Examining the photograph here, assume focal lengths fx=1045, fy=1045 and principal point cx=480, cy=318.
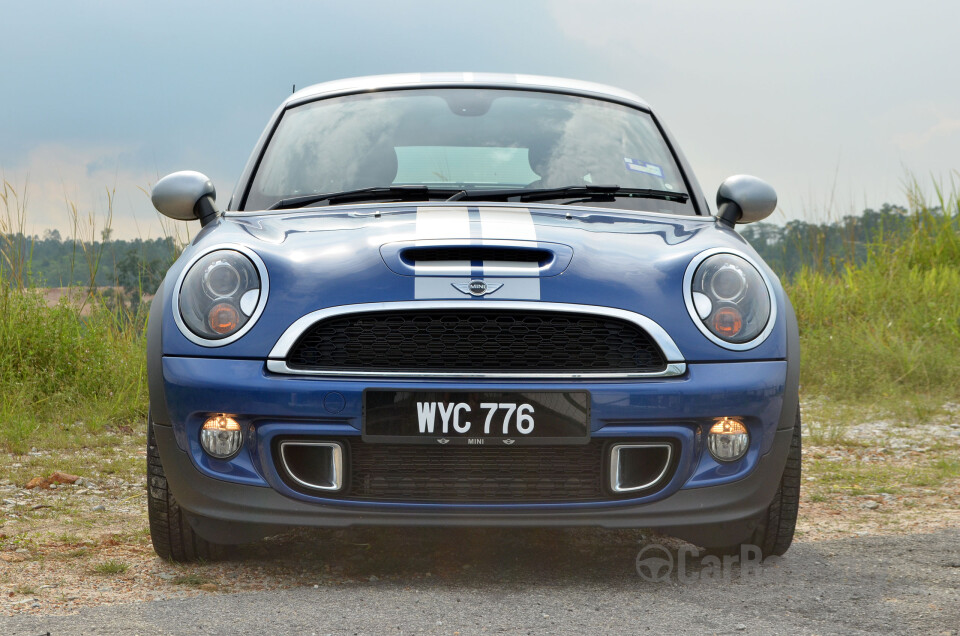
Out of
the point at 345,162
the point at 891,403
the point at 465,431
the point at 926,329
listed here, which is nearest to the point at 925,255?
the point at 926,329

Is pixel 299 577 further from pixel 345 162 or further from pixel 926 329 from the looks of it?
pixel 926 329

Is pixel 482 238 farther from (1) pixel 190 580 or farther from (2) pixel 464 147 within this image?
(1) pixel 190 580

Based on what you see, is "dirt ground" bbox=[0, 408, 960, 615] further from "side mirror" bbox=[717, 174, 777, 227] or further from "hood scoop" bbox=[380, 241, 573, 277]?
"side mirror" bbox=[717, 174, 777, 227]

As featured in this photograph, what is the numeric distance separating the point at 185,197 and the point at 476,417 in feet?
4.53

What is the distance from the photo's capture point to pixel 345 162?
3.54 meters

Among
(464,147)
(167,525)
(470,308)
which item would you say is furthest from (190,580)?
(464,147)

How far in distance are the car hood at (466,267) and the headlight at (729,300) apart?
3 cm

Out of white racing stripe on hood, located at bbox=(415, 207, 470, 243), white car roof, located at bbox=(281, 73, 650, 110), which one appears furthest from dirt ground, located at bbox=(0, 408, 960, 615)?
white car roof, located at bbox=(281, 73, 650, 110)

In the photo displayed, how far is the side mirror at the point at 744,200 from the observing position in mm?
3445

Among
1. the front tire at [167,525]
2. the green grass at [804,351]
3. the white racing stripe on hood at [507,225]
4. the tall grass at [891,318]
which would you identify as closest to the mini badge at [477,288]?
the white racing stripe on hood at [507,225]

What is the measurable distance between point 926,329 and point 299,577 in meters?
6.74

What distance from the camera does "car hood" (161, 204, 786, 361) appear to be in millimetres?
2602

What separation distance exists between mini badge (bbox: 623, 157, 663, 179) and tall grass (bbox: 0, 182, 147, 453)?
3363 millimetres

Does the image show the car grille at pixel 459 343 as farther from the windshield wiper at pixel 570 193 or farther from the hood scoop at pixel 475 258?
the windshield wiper at pixel 570 193
